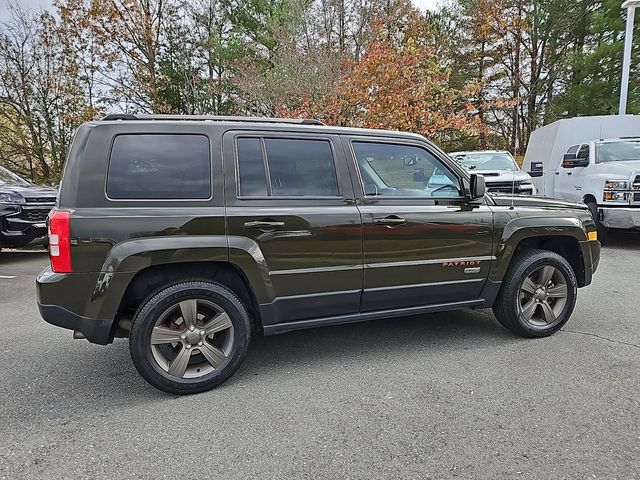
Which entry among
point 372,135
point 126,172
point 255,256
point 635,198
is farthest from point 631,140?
point 126,172

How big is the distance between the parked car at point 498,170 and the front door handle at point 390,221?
604cm

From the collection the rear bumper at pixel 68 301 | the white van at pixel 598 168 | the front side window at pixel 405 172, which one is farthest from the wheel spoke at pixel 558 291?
the white van at pixel 598 168

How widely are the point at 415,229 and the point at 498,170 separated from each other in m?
7.80

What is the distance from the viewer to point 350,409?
279 cm

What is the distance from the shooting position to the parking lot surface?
89.4 inches

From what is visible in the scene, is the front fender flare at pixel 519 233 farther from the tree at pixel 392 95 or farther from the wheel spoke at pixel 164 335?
the tree at pixel 392 95

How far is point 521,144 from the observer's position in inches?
956

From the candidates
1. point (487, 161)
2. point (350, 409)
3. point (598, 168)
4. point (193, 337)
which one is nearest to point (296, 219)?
point (193, 337)

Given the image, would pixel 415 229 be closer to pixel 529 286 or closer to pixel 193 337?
pixel 529 286

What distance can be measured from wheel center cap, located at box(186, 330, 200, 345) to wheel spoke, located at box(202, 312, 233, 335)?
2.3 inches

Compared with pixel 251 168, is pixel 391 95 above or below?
above

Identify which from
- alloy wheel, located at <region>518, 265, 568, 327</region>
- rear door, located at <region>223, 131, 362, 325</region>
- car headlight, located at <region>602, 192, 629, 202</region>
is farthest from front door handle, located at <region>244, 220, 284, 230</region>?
car headlight, located at <region>602, 192, 629, 202</region>

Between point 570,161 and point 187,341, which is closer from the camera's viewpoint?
point 187,341

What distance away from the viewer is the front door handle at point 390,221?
10.9ft
